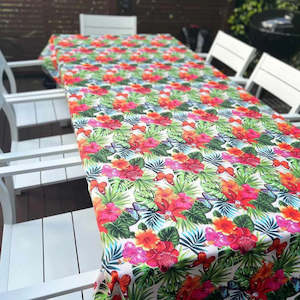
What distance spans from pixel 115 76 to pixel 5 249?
964mm

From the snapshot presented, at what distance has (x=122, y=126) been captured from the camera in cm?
121

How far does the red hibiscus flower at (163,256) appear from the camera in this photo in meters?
0.71

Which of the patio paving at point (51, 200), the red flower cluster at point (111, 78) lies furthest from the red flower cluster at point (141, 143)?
the patio paving at point (51, 200)

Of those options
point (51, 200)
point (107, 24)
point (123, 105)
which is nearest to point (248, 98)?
point (123, 105)

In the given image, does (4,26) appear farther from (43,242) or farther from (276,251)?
(276,251)

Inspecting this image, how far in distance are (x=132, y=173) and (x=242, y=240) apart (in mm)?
367

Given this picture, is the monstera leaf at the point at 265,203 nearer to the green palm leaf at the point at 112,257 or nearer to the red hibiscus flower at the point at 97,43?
the green palm leaf at the point at 112,257

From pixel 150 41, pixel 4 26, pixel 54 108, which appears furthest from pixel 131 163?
pixel 4 26

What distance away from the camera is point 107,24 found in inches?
96.2

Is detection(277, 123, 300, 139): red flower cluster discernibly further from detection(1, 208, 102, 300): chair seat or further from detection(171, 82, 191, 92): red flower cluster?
detection(1, 208, 102, 300): chair seat

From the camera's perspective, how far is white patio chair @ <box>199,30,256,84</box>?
1.97 metres

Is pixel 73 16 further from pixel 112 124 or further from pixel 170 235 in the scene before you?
pixel 170 235

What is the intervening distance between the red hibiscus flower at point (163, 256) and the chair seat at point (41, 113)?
128 cm

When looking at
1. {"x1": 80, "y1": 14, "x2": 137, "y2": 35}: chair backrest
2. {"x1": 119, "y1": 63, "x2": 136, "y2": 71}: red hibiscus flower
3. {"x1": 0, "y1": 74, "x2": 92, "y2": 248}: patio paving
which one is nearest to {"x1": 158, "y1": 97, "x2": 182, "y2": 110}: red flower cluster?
{"x1": 119, "y1": 63, "x2": 136, "y2": 71}: red hibiscus flower
